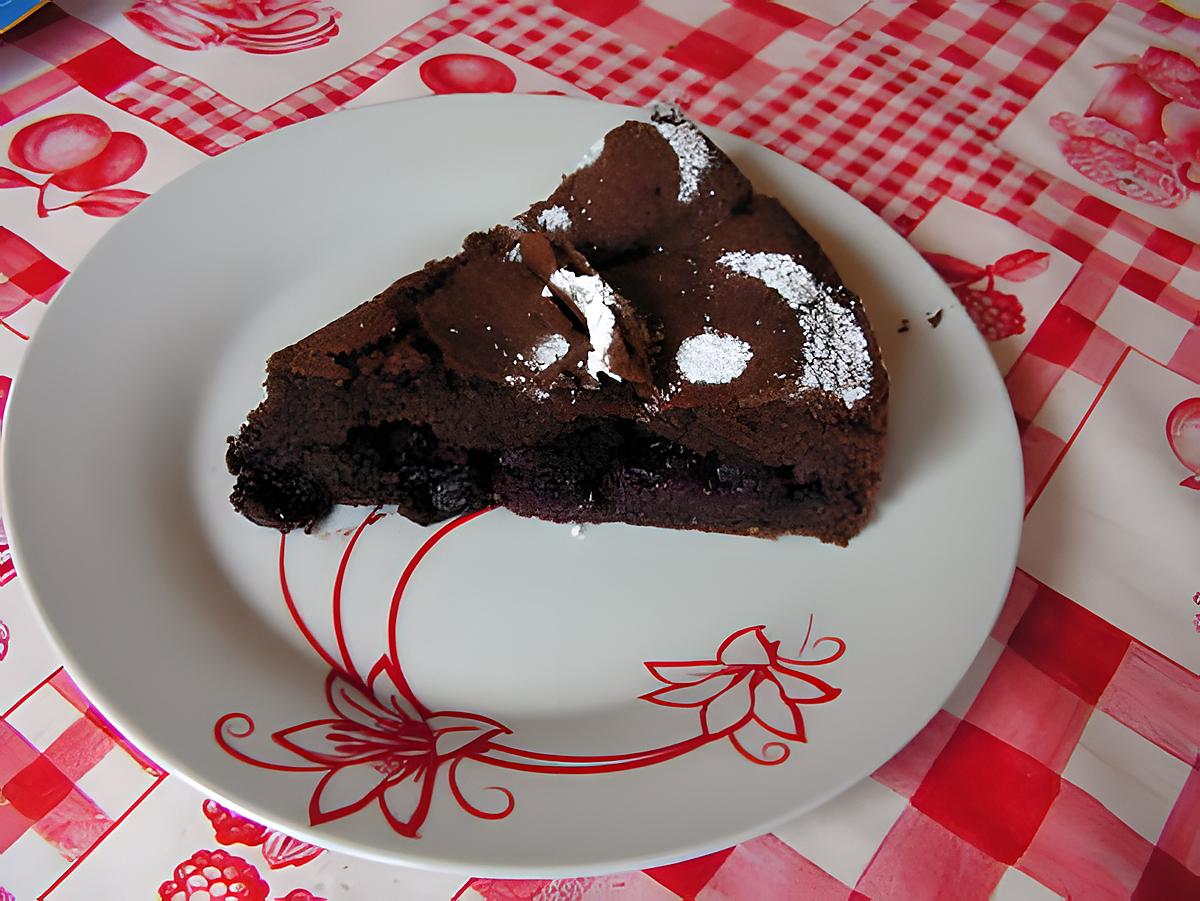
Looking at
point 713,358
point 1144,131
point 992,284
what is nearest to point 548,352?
point 713,358

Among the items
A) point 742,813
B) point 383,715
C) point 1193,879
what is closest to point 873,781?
point 742,813

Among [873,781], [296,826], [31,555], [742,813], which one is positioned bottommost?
[873,781]

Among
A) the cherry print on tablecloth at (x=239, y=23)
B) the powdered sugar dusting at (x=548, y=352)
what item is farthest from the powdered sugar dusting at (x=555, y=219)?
the cherry print on tablecloth at (x=239, y=23)

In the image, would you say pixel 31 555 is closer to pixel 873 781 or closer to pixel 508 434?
pixel 508 434

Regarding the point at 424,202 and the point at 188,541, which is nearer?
the point at 188,541

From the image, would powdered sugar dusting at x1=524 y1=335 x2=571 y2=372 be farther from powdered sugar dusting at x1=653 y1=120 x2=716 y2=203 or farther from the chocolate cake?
powdered sugar dusting at x1=653 y1=120 x2=716 y2=203

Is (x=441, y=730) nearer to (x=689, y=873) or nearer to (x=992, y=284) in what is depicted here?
(x=689, y=873)
